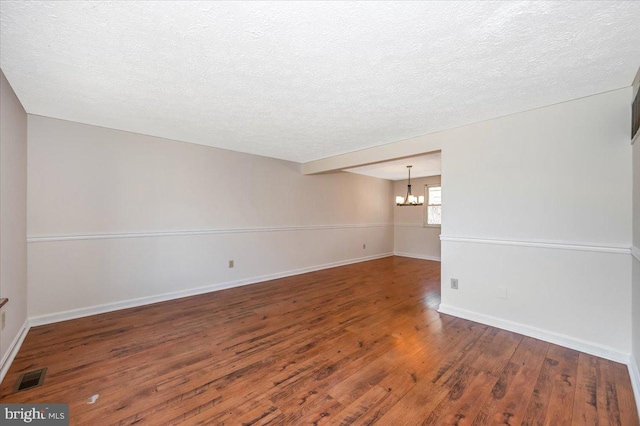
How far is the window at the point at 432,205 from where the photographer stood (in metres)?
7.00

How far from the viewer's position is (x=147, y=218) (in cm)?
358

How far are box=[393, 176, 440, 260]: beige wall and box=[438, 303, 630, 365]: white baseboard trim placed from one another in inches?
155

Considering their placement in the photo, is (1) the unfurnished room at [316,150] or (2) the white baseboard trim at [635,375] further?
(2) the white baseboard trim at [635,375]

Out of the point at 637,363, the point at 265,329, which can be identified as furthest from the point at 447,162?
the point at 265,329

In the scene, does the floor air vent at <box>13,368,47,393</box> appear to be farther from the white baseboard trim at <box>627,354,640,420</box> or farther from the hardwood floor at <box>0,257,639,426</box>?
the white baseboard trim at <box>627,354,640,420</box>

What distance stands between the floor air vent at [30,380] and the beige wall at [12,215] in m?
0.16

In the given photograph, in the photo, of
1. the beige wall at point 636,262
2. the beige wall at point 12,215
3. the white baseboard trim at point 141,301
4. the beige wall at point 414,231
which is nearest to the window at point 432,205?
the beige wall at point 414,231

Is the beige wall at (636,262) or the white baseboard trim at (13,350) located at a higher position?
the beige wall at (636,262)

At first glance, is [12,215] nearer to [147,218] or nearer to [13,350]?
[13,350]

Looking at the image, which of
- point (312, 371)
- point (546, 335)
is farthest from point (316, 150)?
point (546, 335)

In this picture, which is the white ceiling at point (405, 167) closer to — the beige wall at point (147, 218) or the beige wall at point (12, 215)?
the beige wall at point (147, 218)

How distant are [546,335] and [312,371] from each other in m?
2.26

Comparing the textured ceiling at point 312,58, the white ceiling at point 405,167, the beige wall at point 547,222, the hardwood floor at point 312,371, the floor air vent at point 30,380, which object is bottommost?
the hardwood floor at point 312,371

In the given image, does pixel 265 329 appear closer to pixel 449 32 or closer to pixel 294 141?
pixel 294 141
